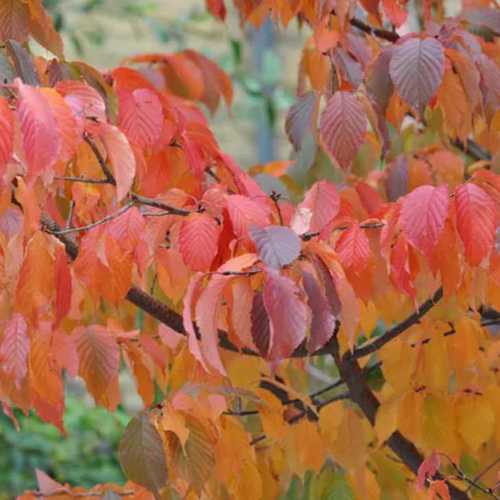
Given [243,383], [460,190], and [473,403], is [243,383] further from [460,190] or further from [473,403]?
[460,190]

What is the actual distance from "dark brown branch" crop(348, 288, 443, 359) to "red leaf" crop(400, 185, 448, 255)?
0.88ft

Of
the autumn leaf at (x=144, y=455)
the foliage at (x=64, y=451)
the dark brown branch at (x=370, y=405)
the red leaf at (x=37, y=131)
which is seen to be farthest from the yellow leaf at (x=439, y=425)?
the foliage at (x=64, y=451)

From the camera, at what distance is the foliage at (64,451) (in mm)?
4320

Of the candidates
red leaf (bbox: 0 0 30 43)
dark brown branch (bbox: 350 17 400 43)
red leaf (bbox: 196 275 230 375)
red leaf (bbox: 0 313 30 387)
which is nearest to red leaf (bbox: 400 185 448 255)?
red leaf (bbox: 196 275 230 375)

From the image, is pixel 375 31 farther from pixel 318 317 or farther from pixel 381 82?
pixel 318 317

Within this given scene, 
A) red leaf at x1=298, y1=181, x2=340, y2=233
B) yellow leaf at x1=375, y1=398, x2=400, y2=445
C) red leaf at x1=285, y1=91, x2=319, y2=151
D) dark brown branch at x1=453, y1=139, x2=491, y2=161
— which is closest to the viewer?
red leaf at x1=298, y1=181, x2=340, y2=233

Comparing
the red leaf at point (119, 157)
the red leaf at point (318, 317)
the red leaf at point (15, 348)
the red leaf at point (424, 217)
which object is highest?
the red leaf at point (119, 157)

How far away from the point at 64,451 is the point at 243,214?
3.13 m

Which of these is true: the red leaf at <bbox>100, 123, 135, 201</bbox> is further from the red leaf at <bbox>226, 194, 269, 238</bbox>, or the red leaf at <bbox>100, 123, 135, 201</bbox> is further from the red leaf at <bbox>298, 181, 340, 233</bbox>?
the red leaf at <bbox>298, 181, 340, 233</bbox>

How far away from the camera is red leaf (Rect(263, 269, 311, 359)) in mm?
1214

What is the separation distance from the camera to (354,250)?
1.45 metres

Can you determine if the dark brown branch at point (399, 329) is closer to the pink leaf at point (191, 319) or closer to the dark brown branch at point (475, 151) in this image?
the pink leaf at point (191, 319)

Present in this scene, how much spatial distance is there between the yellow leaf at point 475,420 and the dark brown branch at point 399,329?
0.46ft

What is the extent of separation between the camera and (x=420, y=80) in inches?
61.2
